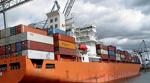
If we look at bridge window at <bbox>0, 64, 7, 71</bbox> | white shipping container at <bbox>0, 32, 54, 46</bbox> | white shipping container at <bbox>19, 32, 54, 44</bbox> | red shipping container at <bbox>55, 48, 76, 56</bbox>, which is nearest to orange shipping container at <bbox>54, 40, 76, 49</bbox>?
red shipping container at <bbox>55, 48, 76, 56</bbox>

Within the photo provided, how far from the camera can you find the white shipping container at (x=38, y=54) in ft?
85.2

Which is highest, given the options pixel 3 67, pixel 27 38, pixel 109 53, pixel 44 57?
pixel 27 38

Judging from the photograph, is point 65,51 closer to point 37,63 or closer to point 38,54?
point 37,63

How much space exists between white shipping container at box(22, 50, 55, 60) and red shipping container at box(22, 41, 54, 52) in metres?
0.33

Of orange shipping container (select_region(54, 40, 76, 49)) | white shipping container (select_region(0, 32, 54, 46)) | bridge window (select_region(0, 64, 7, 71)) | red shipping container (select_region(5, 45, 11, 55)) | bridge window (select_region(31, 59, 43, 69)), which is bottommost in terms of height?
bridge window (select_region(0, 64, 7, 71))

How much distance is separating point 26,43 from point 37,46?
1563 millimetres

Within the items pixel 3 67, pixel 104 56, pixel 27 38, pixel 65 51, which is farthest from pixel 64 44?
pixel 104 56

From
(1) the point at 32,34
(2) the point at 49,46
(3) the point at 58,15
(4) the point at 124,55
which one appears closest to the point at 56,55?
(2) the point at 49,46

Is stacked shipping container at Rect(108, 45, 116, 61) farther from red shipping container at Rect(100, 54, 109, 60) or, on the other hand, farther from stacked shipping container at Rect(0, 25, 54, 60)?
stacked shipping container at Rect(0, 25, 54, 60)

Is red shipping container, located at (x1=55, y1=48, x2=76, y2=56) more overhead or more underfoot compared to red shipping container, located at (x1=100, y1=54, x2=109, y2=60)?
more overhead

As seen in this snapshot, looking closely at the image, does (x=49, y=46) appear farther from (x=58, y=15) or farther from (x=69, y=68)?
(x=58, y=15)

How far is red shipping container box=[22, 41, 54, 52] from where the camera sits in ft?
85.1

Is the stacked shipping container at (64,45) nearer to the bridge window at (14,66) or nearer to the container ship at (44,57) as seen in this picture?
the container ship at (44,57)

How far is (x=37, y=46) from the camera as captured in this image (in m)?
27.1
